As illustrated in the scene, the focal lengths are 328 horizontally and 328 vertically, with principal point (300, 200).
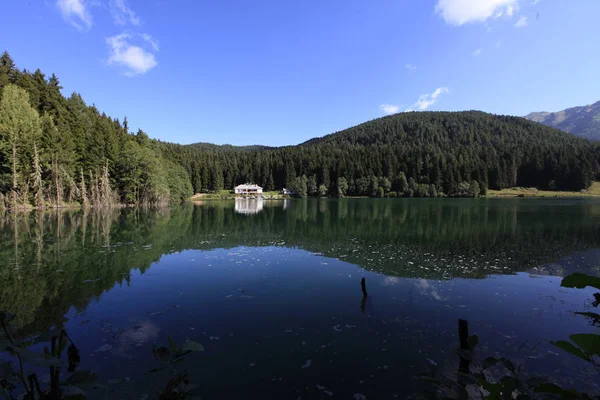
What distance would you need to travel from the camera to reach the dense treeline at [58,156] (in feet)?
199

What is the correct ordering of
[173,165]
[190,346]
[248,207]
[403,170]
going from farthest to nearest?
1. [403,170]
2. [173,165]
3. [248,207]
4. [190,346]

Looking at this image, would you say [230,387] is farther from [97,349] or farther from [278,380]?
[97,349]

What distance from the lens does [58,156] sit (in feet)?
222

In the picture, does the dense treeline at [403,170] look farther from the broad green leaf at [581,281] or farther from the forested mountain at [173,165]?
the broad green leaf at [581,281]

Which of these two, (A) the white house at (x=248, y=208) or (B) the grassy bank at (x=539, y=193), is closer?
(A) the white house at (x=248, y=208)

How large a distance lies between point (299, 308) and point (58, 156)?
244ft

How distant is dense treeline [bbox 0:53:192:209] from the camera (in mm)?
60531

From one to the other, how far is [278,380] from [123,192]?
310 feet

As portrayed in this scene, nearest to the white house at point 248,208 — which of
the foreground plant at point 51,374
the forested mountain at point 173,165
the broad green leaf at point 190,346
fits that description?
the forested mountain at point 173,165

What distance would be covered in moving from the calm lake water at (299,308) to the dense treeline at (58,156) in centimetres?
4303

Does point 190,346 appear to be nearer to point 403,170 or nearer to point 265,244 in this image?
point 265,244

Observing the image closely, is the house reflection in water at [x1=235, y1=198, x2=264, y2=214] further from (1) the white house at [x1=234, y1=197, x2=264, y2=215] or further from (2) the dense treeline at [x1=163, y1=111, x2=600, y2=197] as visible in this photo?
(2) the dense treeline at [x1=163, y1=111, x2=600, y2=197]

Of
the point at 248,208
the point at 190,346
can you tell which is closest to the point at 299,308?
the point at 190,346

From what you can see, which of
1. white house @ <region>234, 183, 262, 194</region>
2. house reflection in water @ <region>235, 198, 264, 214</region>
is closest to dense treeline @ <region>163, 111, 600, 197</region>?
white house @ <region>234, 183, 262, 194</region>
